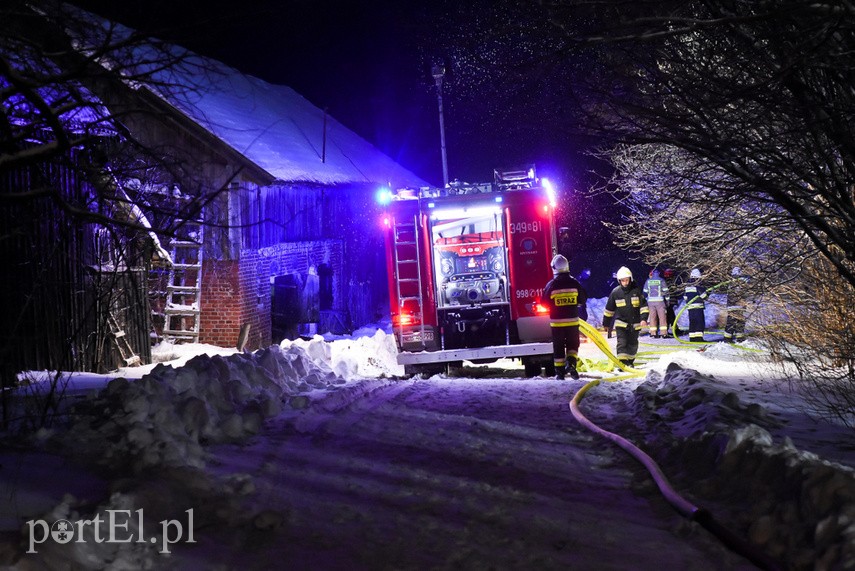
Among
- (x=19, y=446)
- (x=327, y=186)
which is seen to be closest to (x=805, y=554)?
(x=19, y=446)

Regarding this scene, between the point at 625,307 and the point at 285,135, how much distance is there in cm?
1285

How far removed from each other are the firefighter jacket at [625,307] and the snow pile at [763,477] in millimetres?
5829

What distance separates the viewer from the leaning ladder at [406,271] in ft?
41.7

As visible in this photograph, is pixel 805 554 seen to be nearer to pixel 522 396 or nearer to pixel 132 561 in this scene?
pixel 132 561

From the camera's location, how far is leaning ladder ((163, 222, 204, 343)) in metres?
16.9

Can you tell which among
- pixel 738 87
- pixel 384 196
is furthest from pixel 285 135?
pixel 738 87

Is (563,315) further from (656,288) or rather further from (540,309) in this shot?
(656,288)

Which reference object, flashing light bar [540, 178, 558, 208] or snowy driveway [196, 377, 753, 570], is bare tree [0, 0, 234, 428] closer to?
snowy driveway [196, 377, 753, 570]

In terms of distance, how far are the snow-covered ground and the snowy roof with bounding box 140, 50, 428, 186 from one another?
349 inches

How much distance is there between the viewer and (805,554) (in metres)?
3.84

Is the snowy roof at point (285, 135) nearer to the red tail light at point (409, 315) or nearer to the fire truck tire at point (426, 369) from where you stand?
the red tail light at point (409, 315)

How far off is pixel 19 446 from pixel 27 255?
513 centimetres

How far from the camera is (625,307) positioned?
44.2 feet

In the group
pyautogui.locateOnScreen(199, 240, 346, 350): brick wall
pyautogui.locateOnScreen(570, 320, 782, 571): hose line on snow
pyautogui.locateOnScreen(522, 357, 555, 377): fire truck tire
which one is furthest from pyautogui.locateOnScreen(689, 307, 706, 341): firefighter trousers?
pyautogui.locateOnScreen(570, 320, 782, 571): hose line on snow
